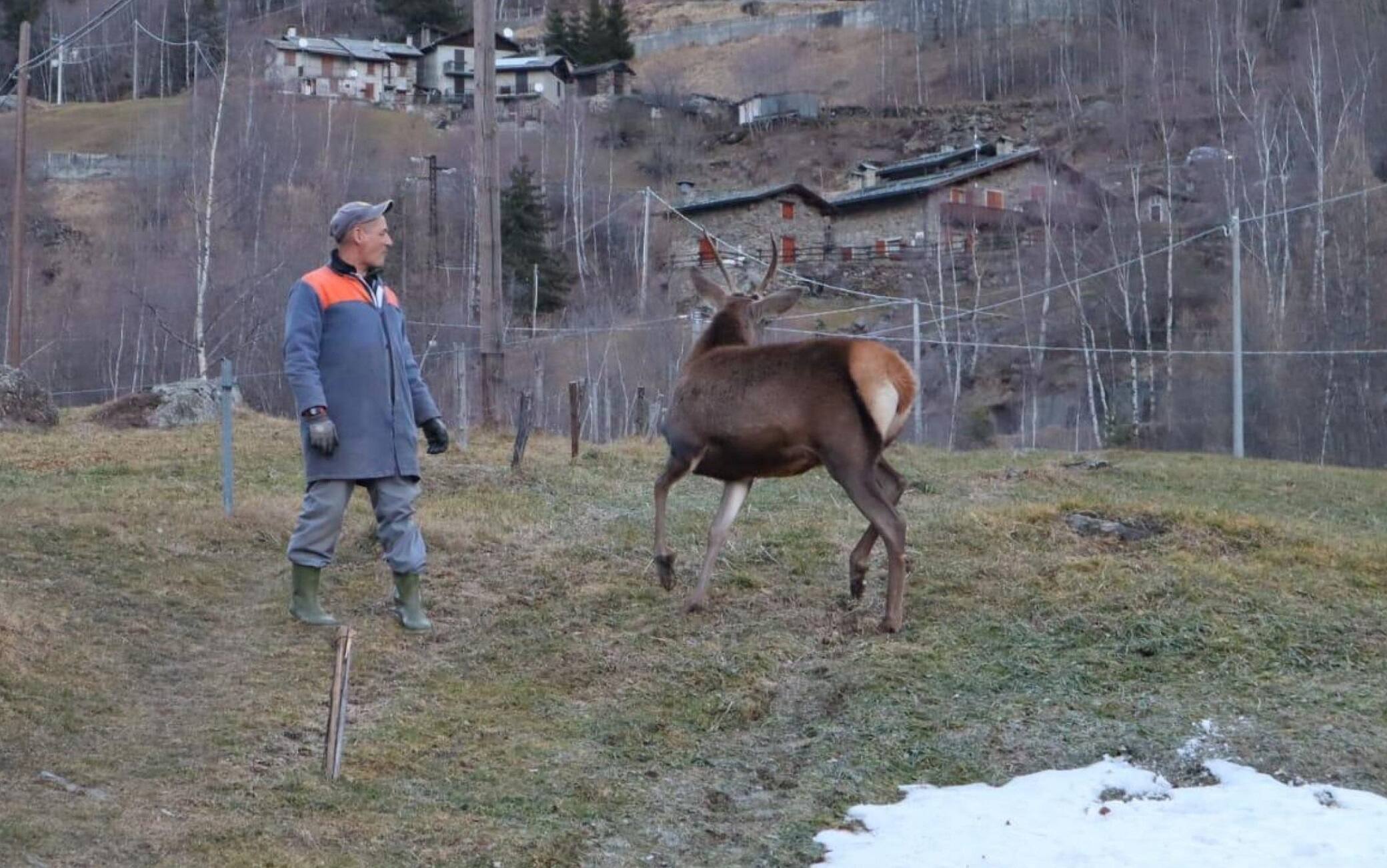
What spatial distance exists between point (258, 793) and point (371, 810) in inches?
16.5

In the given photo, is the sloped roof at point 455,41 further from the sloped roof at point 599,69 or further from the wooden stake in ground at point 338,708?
the wooden stake in ground at point 338,708

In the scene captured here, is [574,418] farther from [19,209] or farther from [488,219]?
[19,209]

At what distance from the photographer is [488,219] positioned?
2031 centimetres

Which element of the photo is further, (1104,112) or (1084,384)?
(1104,112)

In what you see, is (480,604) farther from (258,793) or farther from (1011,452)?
(1011,452)

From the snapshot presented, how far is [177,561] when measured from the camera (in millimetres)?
10625

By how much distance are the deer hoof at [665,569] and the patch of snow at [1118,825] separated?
3.30 m

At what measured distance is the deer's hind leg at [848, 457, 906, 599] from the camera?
9.60 meters

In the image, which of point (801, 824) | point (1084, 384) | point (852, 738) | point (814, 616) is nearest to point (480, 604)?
point (814, 616)

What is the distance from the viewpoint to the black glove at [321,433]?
8.09 m

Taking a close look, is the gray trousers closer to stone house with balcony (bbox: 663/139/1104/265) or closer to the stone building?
stone house with balcony (bbox: 663/139/1104/265)

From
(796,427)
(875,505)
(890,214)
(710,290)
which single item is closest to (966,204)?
(890,214)

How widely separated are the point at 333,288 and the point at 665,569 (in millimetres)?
2536

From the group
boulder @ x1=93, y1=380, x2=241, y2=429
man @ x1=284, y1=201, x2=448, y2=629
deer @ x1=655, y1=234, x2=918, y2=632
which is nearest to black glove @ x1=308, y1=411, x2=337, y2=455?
man @ x1=284, y1=201, x2=448, y2=629
